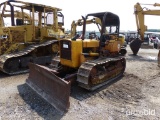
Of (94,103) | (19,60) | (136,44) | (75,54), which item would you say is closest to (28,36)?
(19,60)

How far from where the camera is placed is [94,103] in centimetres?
535

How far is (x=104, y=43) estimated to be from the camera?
742 centimetres

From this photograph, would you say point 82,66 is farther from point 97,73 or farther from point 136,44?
point 136,44

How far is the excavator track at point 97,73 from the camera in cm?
596

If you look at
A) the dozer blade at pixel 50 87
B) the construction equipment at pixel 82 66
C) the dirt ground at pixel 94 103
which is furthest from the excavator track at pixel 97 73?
the dozer blade at pixel 50 87

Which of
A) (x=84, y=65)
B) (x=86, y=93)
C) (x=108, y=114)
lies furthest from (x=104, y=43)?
(x=108, y=114)

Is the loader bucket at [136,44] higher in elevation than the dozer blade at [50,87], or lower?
higher

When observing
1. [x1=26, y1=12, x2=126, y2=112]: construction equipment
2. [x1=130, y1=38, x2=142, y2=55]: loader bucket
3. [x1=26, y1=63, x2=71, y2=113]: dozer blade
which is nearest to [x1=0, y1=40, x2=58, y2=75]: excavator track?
[x1=26, y1=12, x2=126, y2=112]: construction equipment

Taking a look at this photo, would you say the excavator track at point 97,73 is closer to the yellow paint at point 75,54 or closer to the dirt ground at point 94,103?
the dirt ground at point 94,103

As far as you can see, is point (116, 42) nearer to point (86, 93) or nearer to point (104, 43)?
point (104, 43)

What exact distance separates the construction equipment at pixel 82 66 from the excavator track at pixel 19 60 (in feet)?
6.17

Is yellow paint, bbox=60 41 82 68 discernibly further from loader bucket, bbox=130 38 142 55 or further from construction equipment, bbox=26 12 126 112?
loader bucket, bbox=130 38 142 55

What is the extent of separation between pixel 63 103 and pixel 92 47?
2.96 m

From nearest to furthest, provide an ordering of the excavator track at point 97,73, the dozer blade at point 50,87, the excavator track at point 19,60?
the dozer blade at point 50,87
the excavator track at point 97,73
the excavator track at point 19,60
